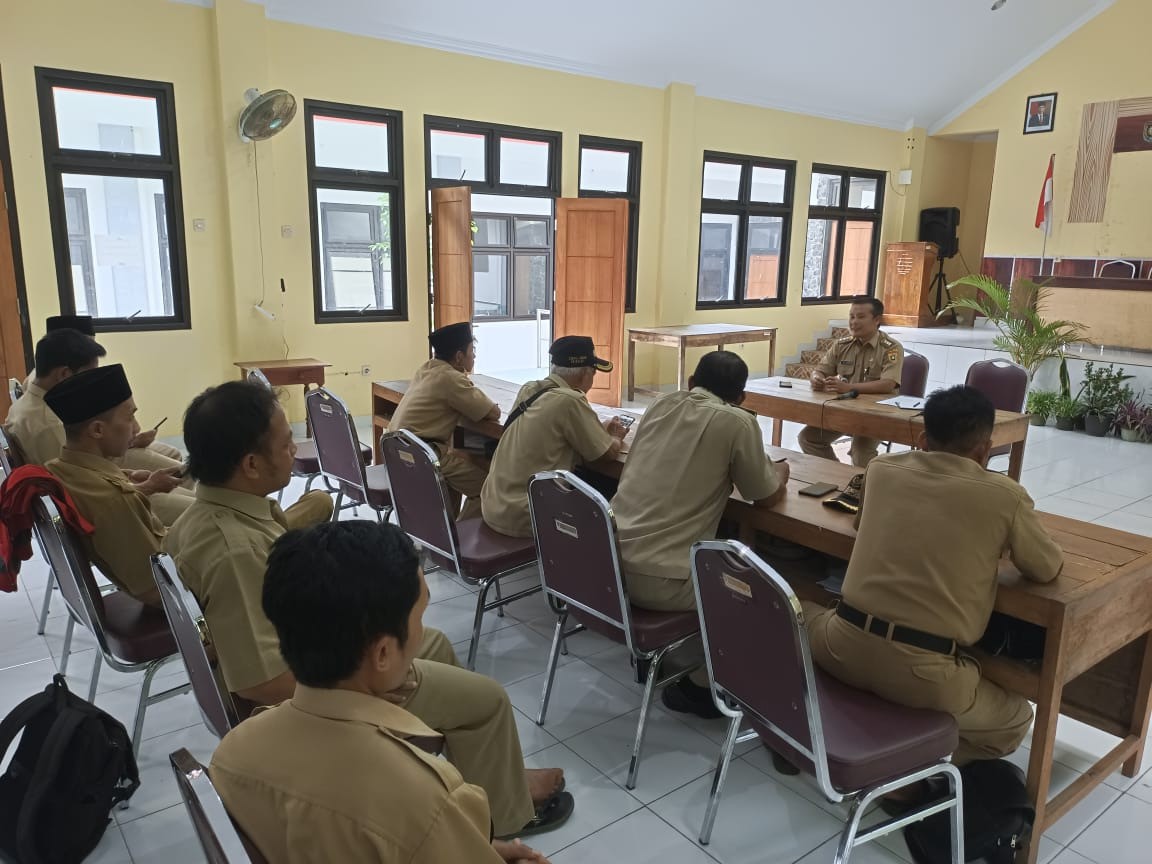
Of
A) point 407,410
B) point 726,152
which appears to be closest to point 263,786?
point 407,410

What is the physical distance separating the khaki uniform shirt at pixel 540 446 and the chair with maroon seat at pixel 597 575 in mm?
452

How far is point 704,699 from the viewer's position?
251cm

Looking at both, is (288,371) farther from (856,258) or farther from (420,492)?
(856,258)

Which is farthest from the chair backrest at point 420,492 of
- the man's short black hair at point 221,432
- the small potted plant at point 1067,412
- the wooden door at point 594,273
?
the small potted plant at point 1067,412

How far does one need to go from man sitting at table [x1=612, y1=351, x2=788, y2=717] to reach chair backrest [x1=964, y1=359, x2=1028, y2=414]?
9.24ft

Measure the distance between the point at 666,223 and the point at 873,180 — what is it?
3528 mm

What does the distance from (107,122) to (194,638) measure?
5.07 metres

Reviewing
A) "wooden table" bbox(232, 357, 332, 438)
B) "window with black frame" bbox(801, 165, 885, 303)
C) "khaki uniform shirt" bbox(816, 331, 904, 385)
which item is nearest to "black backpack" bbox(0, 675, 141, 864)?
"wooden table" bbox(232, 357, 332, 438)

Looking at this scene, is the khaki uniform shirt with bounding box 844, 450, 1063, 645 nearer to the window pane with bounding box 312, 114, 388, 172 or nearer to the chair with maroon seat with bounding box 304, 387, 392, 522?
the chair with maroon seat with bounding box 304, 387, 392, 522

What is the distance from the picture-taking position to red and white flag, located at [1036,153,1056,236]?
857cm

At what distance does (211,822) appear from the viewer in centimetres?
90

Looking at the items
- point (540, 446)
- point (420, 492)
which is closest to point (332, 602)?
point (420, 492)

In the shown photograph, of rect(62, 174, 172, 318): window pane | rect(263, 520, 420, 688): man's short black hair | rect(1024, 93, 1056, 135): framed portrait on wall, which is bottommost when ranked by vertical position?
rect(263, 520, 420, 688): man's short black hair

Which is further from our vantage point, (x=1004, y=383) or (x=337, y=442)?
(x=1004, y=383)
